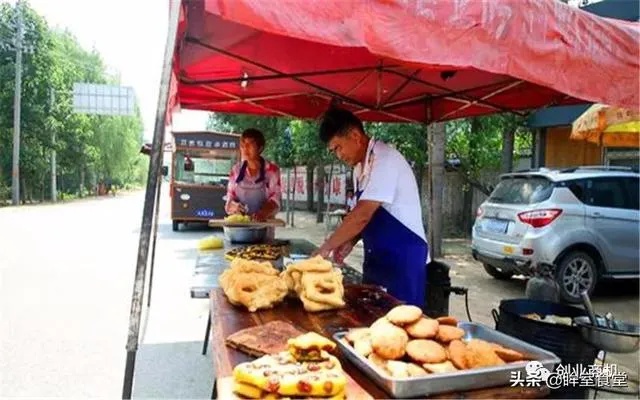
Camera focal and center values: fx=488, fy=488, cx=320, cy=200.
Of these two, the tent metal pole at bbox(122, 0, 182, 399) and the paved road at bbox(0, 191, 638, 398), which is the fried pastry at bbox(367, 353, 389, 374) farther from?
the paved road at bbox(0, 191, 638, 398)

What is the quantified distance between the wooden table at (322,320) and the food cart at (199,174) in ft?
38.8

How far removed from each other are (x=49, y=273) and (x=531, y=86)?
24.1 ft

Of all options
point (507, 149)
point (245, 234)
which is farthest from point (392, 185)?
point (507, 149)

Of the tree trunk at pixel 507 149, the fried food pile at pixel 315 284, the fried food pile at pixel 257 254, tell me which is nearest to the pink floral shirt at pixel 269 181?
the fried food pile at pixel 257 254

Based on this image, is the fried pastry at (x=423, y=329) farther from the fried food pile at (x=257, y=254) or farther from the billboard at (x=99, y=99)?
the billboard at (x=99, y=99)

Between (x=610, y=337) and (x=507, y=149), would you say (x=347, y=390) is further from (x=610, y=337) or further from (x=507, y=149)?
(x=507, y=149)

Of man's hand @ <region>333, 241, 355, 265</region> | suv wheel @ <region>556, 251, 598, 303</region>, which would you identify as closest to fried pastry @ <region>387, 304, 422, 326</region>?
man's hand @ <region>333, 241, 355, 265</region>

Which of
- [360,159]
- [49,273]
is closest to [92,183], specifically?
[49,273]

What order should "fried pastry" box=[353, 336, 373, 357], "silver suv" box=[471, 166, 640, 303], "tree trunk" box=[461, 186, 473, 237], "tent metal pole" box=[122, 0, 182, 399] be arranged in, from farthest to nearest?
"tree trunk" box=[461, 186, 473, 237] < "silver suv" box=[471, 166, 640, 303] < "tent metal pole" box=[122, 0, 182, 399] < "fried pastry" box=[353, 336, 373, 357]

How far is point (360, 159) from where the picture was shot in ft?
9.47

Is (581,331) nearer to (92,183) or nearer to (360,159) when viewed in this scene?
(360,159)

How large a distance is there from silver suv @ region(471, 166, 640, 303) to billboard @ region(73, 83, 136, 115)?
23.8 meters

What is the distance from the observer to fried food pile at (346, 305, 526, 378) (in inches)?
51.6

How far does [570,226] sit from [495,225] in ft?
3.10
